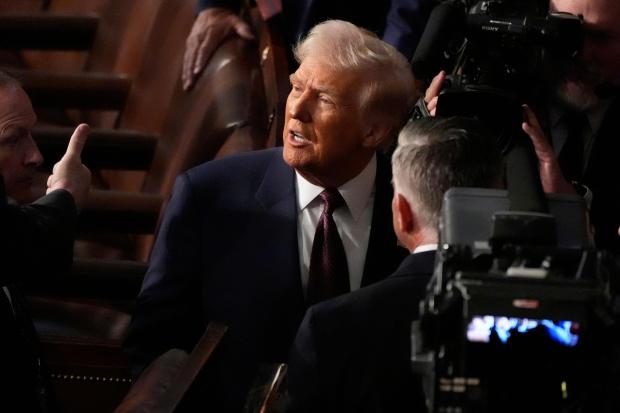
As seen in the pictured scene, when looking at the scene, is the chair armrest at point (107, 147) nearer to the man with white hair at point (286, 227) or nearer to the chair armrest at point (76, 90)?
the chair armrest at point (76, 90)

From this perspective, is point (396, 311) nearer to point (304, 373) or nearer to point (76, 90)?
point (304, 373)

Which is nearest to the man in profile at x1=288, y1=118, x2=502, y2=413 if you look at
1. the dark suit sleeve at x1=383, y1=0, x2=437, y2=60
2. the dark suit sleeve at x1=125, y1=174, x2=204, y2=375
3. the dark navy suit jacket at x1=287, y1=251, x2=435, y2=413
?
the dark navy suit jacket at x1=287, y1=251, x2=435, y2=413

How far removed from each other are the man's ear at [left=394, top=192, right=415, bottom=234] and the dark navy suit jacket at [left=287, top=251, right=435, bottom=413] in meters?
0.07

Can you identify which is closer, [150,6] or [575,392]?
[575,392]

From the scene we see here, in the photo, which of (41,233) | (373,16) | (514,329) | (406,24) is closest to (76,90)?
(373,16)

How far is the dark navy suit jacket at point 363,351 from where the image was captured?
2625mm

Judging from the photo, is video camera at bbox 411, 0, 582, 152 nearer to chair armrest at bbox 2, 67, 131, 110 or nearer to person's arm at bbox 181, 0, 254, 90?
person's arm at bbox 181, 0, 254, 90

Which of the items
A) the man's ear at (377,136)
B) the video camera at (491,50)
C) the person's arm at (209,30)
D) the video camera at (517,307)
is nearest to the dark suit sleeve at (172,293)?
the man's ear at (377,136)

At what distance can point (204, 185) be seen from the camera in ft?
11.4

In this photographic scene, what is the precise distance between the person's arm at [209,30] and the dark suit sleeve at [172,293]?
138 centimetres

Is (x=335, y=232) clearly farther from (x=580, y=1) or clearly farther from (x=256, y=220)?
(x=580, y=1)

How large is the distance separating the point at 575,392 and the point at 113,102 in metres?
3.16

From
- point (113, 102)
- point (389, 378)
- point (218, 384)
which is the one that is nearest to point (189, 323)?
point (218, 384)

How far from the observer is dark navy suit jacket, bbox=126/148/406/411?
3.37 m
